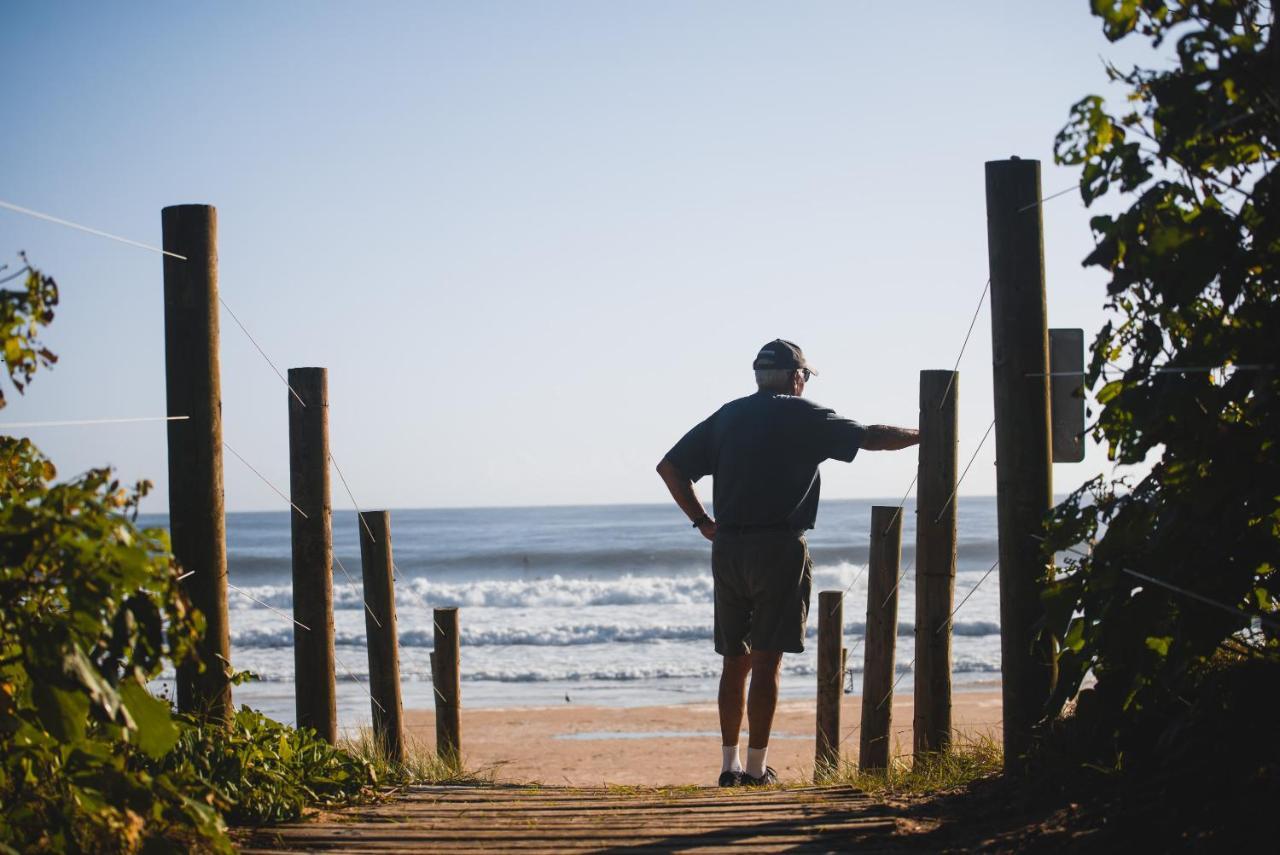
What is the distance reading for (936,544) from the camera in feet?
19.8

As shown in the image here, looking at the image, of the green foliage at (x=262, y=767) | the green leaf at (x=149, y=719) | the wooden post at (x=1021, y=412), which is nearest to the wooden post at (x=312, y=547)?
the green foliage at (x=262, y=767)

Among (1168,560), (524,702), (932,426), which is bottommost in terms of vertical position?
(524,702)

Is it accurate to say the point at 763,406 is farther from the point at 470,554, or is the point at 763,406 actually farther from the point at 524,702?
the point at 470,554

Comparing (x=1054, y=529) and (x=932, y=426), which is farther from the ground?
(x=932, y=426)

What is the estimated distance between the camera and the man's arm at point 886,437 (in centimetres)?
599

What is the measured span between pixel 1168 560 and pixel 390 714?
4314 millimetres

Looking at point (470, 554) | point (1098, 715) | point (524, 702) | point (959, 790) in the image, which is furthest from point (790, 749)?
point (470, 554)

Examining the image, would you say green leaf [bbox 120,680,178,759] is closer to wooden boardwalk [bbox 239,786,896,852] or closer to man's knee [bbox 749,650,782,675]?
wooden boardwalk [bbox 239,786,896,852]

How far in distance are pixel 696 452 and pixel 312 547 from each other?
6.19 feet

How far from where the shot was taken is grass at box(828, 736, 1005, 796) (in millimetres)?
5109

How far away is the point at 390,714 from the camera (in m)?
6.63

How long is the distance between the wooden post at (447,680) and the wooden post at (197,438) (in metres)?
2.40

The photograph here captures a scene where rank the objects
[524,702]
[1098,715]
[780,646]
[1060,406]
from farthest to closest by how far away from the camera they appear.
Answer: [524,702], [780,646], [1060,406], [1098,715]

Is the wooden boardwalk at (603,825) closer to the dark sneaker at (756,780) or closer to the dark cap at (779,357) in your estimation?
the dark sneaker at (756,780)
